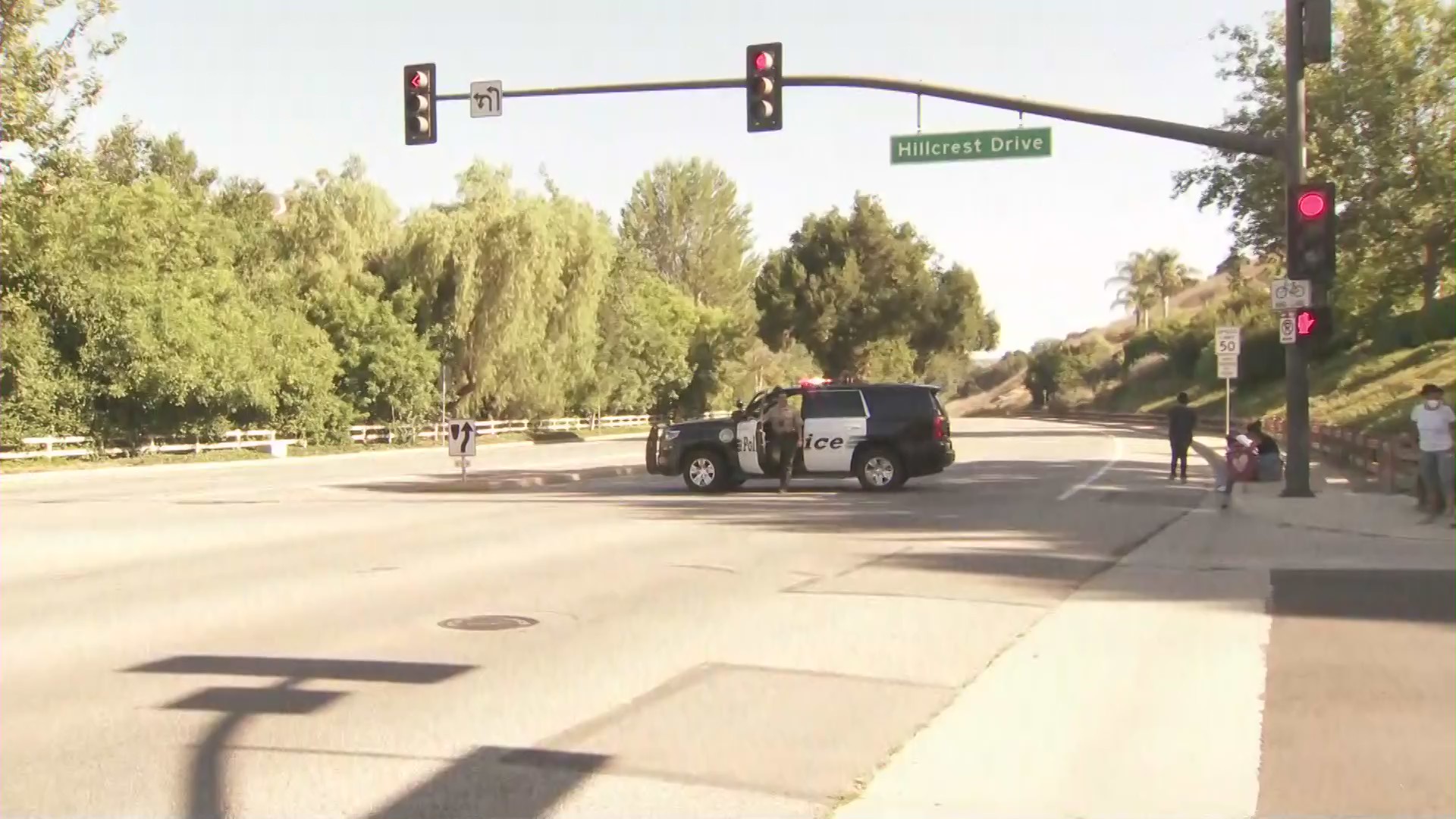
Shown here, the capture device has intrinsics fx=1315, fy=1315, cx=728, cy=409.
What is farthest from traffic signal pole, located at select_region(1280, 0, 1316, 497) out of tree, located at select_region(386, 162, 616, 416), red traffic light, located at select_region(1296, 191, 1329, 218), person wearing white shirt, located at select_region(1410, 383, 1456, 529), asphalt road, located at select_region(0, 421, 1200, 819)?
tree, located at select_region(386, 162, 616, 416)

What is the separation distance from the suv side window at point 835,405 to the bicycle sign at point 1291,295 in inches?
274

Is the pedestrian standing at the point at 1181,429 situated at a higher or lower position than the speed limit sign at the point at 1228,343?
lower

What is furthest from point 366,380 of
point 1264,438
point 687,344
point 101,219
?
point 1264,438

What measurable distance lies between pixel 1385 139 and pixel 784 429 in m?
18.6

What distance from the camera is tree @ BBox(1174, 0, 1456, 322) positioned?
30609 mm

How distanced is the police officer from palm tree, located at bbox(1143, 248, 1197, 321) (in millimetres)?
102824

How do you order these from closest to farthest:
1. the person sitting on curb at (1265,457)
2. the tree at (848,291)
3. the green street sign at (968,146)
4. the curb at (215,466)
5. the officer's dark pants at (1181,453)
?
the green street sign at (968,146)
the person sitting on curb at (1265,457)
the officer's dark pants at (1181,453)
the curb at (215,466)
the tree at (848,291)

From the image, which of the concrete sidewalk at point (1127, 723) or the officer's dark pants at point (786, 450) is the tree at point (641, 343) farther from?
the concrete sidewalk at point (1127, 723)

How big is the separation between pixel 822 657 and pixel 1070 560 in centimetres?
588

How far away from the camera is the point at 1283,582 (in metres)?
11.9

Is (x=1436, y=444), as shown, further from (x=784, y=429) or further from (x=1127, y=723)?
(x=1127, y=723)

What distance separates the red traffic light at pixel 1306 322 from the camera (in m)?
18.5

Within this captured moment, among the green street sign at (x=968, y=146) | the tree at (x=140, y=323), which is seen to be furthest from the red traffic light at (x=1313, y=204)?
the tree at (x=140, y=323)

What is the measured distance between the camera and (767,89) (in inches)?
698
